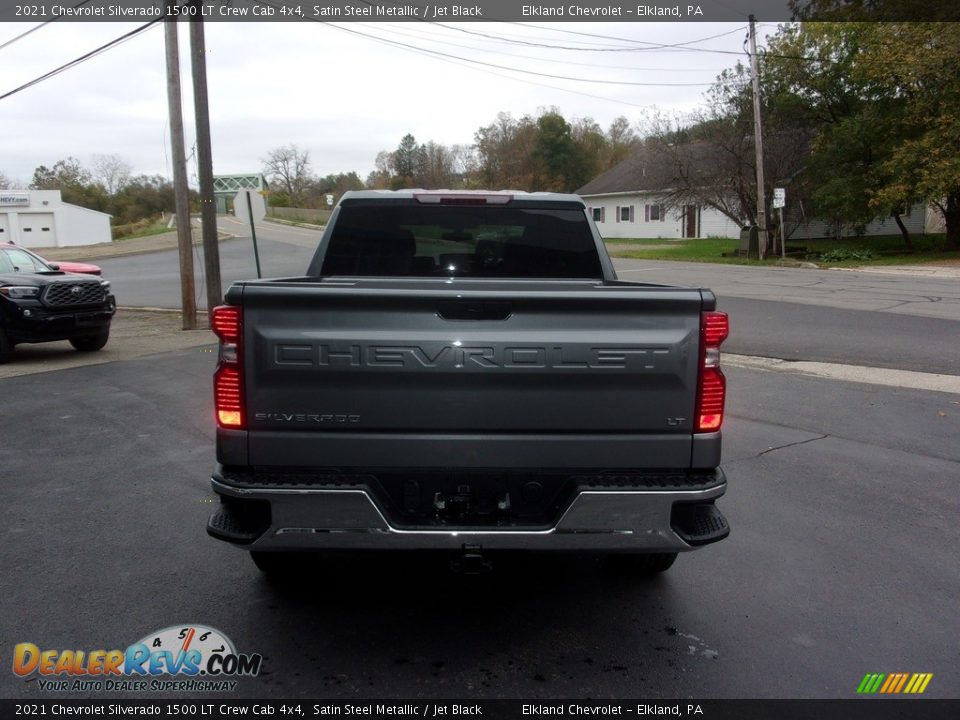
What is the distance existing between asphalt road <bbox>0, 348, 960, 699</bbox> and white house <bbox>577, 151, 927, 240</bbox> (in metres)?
32.2

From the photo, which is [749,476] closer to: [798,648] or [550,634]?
[798,648]

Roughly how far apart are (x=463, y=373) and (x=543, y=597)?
59.5 inches

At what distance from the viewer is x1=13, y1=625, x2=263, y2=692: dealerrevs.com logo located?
3150mm

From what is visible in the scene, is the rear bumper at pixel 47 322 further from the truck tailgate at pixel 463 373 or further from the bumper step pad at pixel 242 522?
the truck tailgate at pixel 463 373

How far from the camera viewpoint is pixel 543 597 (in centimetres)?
390

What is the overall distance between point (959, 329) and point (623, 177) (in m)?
42.0

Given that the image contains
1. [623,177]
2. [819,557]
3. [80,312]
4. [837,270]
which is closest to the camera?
[819,557]

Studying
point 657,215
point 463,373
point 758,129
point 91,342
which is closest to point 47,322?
point 91,342

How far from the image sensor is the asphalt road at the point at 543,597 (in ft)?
10.4

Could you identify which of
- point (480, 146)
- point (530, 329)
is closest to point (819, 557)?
point (530, 329)

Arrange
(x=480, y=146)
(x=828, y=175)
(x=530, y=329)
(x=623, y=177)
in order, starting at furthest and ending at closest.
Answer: (x=480, y=146) → (x=623, y=177) → (x=828, y=175) → (x=530, y=329)

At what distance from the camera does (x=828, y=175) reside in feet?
104

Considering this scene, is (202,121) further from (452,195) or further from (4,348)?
(452,195)

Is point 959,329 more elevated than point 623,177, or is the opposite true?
point 623,177
